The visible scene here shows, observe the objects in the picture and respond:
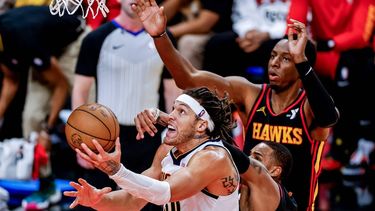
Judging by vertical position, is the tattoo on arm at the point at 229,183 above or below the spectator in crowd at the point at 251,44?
above

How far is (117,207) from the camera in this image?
518 cm

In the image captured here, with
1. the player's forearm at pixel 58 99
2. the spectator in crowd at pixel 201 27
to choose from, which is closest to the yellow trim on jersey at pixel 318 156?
the spectator in crowd at pixel 201 27

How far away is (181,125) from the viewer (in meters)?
5.23

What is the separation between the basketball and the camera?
5.06 metres

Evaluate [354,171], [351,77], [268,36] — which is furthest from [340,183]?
[268,36]

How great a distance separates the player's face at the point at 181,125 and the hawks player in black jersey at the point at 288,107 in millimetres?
676

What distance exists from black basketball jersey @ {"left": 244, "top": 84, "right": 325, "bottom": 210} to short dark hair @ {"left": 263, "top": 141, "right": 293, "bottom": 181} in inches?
12.2

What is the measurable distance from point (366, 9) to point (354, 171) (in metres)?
1.53

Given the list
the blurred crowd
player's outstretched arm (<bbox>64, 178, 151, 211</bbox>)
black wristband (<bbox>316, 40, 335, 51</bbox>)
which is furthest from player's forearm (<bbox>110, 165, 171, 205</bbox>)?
black wristband (<bbox>316, 40, 335, 51</bbox>)

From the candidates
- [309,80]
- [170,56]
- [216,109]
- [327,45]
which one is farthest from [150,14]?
[327,45]

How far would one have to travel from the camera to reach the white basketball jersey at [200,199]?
16.9 feet

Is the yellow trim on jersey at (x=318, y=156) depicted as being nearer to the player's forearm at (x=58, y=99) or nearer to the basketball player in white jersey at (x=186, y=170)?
the basketball player in white jersey at (x=186, y=170)

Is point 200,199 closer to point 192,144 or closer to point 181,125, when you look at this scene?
point 192,144

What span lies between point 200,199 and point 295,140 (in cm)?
124
